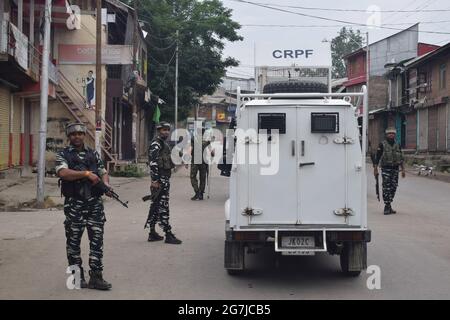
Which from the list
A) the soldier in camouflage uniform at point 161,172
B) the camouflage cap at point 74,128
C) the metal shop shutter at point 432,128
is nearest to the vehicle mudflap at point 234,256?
the camouflage cap at point 74,128

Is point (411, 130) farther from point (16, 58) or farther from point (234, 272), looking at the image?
point (234, 272)

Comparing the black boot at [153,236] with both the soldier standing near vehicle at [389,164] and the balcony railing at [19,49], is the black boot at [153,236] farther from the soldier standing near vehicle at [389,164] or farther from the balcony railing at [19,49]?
the balcony railing at [19,49]

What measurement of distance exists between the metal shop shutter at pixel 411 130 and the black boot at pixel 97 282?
32174mm

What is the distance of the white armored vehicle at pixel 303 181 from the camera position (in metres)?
6.72

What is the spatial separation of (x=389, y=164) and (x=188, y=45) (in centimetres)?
2816

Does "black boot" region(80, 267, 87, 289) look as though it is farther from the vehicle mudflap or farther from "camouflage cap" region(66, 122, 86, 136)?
the vehicle mudflap

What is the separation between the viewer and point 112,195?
7000mm

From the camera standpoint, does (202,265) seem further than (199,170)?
No

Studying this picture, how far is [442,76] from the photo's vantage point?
3159 centimetres

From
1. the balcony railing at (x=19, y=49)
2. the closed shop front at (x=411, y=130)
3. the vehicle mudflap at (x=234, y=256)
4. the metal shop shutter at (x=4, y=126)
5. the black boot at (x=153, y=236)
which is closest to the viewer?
the vehicle mudflap at (x=234, y=256)

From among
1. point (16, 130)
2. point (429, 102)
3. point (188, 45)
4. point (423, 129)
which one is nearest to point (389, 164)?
point (16, 130)

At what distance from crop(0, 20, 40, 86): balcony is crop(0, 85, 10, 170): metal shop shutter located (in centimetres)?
49

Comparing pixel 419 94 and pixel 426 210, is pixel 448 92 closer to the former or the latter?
pixel 419 94

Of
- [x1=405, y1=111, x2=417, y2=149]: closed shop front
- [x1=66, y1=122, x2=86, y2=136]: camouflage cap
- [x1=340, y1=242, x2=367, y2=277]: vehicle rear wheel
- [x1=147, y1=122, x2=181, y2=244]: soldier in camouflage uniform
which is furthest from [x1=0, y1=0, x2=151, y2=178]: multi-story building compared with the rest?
[x1=405, y1=111, x2=417, y2=149]: closed shop front
